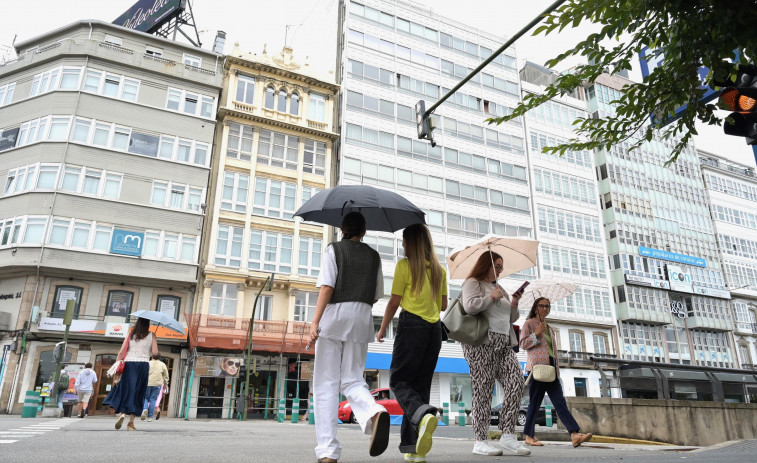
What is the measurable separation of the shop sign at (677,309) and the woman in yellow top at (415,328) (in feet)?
159

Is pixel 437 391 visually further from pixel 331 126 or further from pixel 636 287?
pixel 636 287

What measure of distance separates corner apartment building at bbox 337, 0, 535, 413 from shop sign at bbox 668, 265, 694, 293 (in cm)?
1504

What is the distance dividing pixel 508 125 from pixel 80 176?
3146 cm

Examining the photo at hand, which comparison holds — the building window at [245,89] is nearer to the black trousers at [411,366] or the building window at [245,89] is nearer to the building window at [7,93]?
the building window at [7,93]

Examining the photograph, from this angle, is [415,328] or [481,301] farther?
[481,301]

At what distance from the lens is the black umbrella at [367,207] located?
482 cm

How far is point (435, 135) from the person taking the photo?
4100 cm

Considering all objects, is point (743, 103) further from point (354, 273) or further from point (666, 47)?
point (354, 273)

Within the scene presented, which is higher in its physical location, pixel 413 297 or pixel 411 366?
pixel 413 297

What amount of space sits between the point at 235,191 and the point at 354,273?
29.4 m

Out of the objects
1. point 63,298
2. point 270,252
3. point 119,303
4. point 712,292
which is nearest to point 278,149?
point 270,252

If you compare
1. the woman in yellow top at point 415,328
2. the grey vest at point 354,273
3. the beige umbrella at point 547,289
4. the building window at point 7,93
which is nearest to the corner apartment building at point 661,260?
the beige umbrella at point 547,289

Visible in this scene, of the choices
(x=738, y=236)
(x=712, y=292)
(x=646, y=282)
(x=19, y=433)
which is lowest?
(x=19, y=433)

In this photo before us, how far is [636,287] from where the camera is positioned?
45.4 meters
